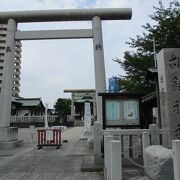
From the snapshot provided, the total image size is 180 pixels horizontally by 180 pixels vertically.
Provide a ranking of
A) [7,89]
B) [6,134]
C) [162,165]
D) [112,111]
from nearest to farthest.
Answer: [162,165]
[112,111]
[6,134]
[7,89]

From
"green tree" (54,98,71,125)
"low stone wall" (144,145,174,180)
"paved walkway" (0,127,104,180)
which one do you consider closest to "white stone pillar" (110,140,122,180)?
"low stone wall" (144,145,174,180)

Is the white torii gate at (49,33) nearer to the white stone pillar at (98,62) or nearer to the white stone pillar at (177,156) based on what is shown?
the white stone pillar at (98,62)

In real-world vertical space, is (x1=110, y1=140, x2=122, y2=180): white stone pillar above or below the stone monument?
below

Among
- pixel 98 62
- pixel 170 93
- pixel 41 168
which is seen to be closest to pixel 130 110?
pixel 41 168

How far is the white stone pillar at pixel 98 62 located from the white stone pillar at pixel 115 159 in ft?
28.4

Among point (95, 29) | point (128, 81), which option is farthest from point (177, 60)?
point (128, 81)

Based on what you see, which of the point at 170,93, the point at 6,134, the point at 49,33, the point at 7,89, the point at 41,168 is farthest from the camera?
the point at 49,33

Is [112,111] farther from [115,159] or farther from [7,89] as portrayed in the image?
[7,89]

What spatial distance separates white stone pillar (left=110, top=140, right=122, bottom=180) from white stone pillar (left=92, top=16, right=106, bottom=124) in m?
8.66

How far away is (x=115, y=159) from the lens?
5.89 meters

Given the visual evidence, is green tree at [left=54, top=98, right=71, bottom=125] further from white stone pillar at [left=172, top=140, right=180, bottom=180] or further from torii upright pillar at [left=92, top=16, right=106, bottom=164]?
white stone pillar at [left=172, top=140, right=180, bottom=180]

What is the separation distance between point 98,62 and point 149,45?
641 centimetres

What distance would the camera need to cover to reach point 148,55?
67.0ft

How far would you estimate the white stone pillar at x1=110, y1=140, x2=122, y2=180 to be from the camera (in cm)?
582
